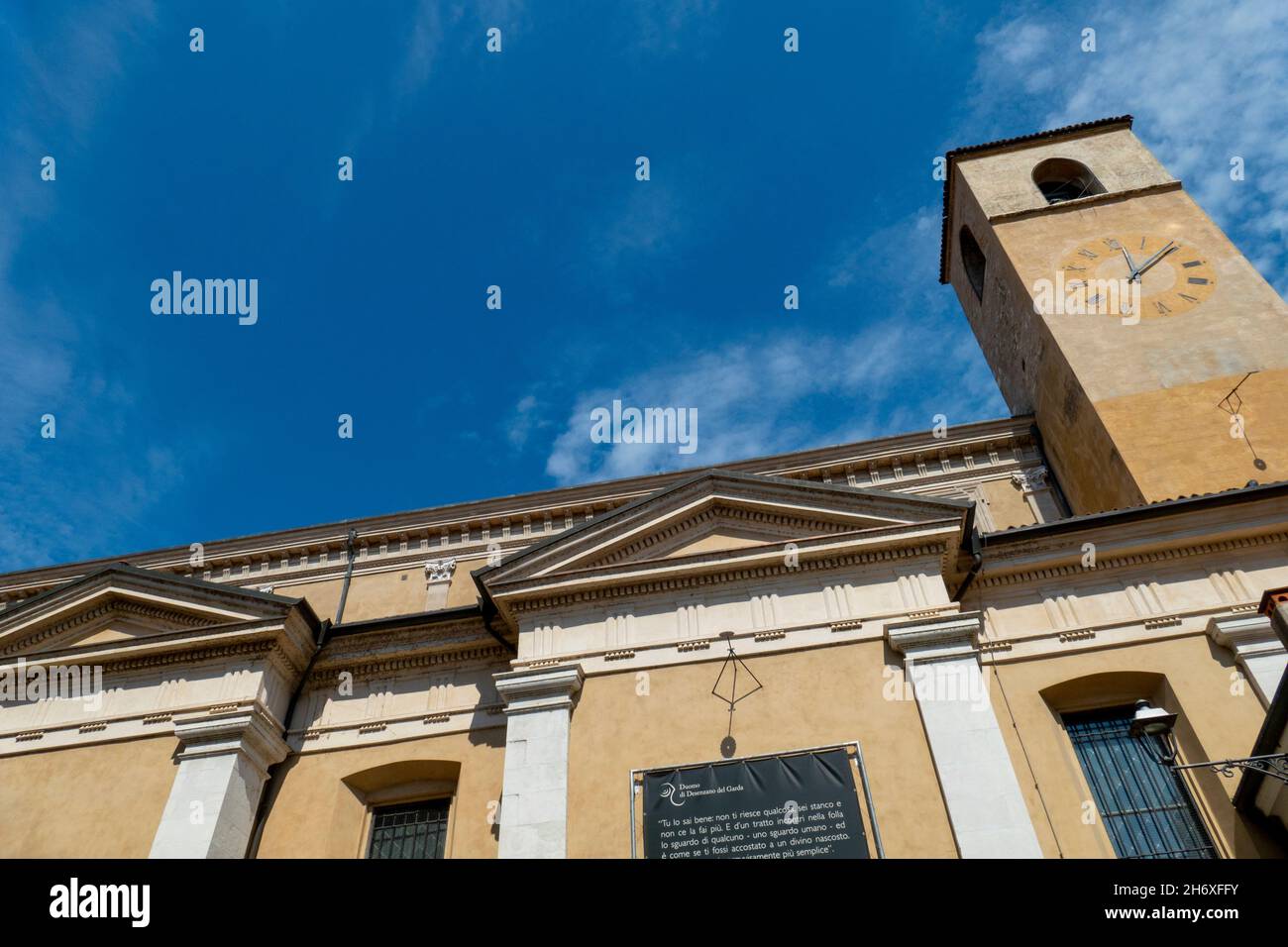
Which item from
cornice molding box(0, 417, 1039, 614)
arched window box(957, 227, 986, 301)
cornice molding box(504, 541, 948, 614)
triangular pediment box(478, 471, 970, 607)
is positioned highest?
arched window box(957, 227, 986, 301)

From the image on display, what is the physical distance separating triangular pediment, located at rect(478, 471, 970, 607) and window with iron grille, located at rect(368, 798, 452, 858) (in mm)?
3108

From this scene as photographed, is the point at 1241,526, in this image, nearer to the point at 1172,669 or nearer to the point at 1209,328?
the point at 1172,669

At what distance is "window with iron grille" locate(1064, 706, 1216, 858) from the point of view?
10094mm

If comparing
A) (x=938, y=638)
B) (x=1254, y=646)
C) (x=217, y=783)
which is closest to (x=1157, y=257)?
(x=1254, y=646)

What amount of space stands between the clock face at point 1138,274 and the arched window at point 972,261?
14.8ft

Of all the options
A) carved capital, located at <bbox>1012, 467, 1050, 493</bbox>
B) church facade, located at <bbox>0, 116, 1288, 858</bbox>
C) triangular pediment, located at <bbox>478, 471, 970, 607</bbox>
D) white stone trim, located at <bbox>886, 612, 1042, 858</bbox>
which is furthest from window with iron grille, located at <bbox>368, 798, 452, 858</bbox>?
carved capital, located at <bbox>1012, 467, 1050, 493</bbox>

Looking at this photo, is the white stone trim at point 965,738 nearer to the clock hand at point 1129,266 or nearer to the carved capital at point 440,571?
the carved capital at point 440,571

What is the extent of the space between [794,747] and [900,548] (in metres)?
3.03

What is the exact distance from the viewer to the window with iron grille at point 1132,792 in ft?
33.1

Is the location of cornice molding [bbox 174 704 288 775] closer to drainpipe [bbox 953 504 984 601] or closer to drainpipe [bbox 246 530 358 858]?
drainpipe [bbox 246 530 358 858]

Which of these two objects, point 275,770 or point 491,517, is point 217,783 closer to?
point 275,770

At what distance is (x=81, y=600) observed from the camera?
14.1 meters

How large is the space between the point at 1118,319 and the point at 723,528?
1121 cm
